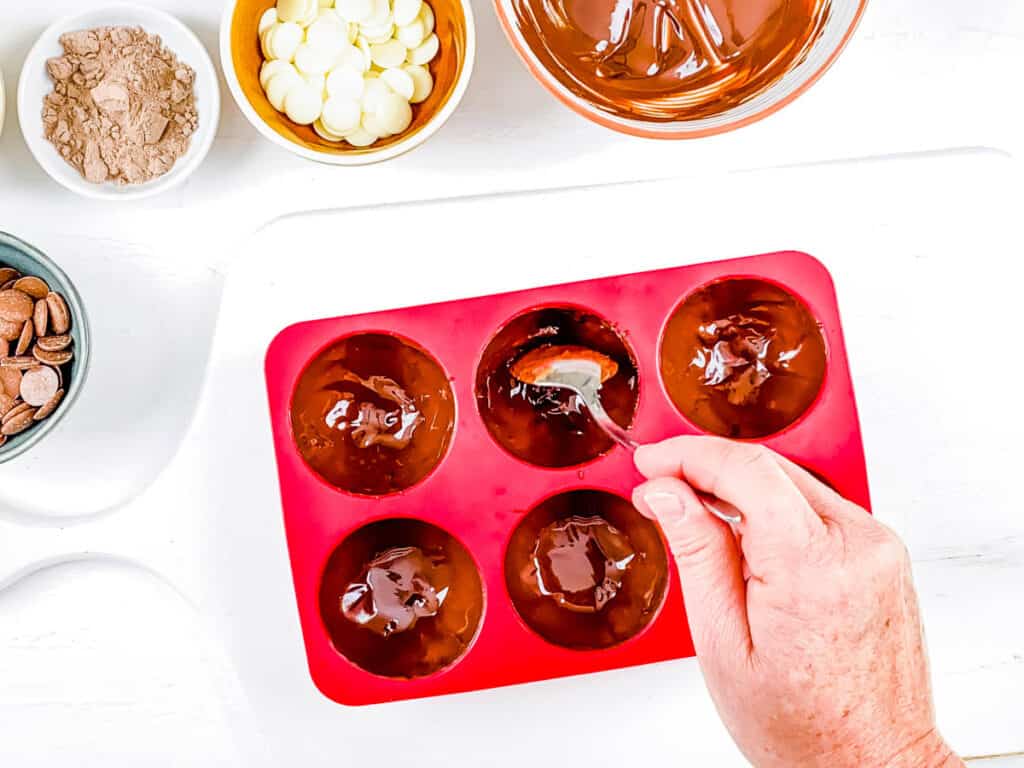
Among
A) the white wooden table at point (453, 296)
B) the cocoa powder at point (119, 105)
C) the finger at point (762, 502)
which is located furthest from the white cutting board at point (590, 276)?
the finger at point (762, 502)

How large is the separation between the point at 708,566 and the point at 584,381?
0.20 metres

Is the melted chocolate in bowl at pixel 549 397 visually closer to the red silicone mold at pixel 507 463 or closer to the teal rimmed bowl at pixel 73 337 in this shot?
the red silicone mold at pixel 507 463

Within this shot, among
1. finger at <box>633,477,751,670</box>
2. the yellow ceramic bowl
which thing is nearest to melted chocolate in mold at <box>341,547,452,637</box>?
finger at <box>633,477,751,670</box>

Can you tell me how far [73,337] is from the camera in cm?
88

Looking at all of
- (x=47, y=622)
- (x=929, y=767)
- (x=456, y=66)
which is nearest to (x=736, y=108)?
(x=456, y=66)

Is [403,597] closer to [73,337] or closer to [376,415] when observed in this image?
[376,415]

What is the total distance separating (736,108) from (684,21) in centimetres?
8

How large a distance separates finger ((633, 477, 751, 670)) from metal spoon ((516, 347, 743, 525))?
3.9 inches

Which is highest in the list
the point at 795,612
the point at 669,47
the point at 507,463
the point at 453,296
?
the point at 669,47

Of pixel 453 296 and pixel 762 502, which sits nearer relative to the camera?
pixel 762 502

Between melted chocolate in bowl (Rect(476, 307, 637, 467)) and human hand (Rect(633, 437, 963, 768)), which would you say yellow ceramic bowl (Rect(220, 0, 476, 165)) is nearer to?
melted chocolate in bowl (Rect(476, 307, 637, 467))

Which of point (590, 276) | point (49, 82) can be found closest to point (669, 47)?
point (590, 276)

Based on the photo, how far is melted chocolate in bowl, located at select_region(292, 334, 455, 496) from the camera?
0.89m

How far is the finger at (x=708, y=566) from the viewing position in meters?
0.75
